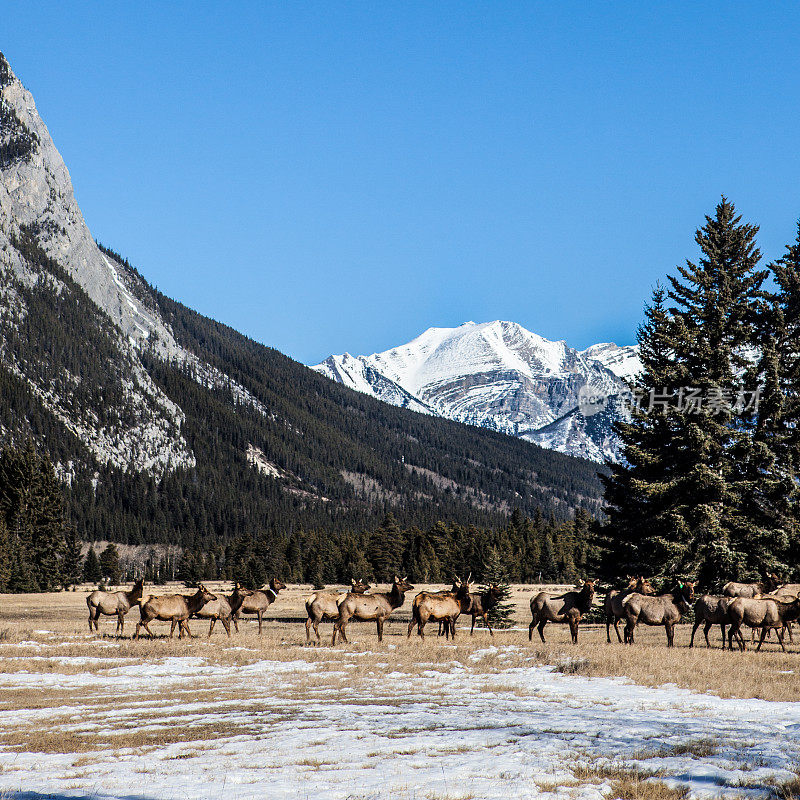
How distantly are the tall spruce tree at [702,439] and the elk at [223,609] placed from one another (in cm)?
1901

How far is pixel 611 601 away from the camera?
29.0 m

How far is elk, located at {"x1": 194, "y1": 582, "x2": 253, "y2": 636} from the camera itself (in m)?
35.0

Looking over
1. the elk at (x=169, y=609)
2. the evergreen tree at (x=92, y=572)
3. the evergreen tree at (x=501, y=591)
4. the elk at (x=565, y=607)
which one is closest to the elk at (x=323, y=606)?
the elk at (x=169, y=609)

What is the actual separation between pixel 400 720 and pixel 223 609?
23.0 metres

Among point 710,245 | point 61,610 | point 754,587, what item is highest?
point 710,245

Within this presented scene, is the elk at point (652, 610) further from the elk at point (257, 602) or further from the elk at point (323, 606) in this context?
the elk at point (257, 602)

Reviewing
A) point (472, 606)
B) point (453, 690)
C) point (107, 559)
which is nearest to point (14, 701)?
point (453, 690)

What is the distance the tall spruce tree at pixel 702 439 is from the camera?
38375 millimetres

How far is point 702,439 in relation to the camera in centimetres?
3875

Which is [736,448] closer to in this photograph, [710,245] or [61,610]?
[710,245]

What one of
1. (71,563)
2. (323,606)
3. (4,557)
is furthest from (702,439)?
(71,563)

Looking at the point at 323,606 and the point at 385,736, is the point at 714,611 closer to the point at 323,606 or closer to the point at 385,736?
the point at 323,606

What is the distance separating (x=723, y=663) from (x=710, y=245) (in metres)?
27.3

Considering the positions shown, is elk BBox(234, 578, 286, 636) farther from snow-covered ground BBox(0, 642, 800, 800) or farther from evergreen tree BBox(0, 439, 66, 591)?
evergreen tree BBox(0, 439, 66, 591)
